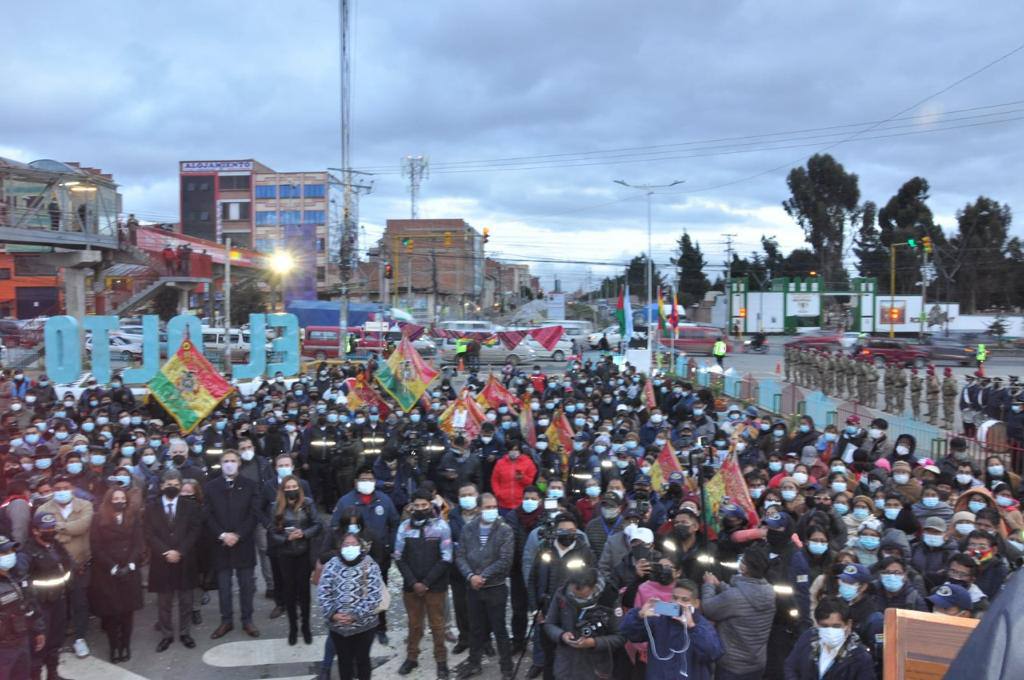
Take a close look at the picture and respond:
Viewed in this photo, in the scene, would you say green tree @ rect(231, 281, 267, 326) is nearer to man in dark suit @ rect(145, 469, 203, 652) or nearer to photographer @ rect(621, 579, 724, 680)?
man in dark suit @ rect(145, 469, 203, 652)

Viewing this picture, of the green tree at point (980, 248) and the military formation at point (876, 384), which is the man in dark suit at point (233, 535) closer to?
the military formation at point (876, 384)

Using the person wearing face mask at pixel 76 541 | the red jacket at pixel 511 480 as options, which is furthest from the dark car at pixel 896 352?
the person wearing face mask at pixel 76 541

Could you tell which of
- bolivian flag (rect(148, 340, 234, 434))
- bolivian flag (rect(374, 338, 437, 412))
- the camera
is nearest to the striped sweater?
the camera

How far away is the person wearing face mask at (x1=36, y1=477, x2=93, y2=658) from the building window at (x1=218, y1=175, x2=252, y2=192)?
72283mm

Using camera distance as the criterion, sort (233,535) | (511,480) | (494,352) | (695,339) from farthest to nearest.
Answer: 1. (695,339)
2. (494,352)
3. (511,480)
4. (233,535)

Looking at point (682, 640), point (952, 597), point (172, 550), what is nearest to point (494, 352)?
point (172, 550)

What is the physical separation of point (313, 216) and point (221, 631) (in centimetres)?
7119

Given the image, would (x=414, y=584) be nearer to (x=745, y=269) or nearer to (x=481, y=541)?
(x=481, y=541)

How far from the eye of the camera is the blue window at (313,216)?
74.5m

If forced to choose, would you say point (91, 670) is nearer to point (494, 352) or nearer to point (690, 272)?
point (494, 352)

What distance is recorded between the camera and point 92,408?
1455cm

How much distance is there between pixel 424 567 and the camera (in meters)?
6.50

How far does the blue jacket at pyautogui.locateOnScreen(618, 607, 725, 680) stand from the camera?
4520mm

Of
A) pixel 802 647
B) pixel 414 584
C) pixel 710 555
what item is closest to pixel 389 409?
pixel 414 584
